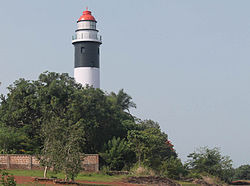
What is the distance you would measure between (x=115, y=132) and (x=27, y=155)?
462 inches

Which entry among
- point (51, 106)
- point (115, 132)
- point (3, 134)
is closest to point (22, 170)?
point (3, 134)

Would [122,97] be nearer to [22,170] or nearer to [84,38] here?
[84,38]

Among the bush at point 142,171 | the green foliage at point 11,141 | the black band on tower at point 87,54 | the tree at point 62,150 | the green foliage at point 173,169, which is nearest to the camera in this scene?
the tree at point 62,150

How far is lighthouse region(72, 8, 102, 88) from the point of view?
180 ft

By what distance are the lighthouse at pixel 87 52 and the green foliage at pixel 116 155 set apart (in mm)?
15962

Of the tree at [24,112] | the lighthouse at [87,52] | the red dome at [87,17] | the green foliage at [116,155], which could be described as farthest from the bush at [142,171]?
the red dome at [87,17]

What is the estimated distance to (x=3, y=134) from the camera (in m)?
36.7

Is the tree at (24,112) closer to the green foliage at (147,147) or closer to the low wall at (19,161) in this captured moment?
the low wall at (19,161)

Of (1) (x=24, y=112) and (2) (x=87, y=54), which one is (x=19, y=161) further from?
(2) (x=87, y=54)

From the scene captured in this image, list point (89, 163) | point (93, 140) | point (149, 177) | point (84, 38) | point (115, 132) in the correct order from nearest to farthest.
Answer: point (149, 177), point (89, 163), point (93, 140), point (115, 132), point (84, 38)

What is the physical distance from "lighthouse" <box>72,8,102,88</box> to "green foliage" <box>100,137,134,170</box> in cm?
1596

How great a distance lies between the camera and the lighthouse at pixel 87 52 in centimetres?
5491

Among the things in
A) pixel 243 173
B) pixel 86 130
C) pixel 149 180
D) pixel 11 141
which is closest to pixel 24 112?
pixel 11 141

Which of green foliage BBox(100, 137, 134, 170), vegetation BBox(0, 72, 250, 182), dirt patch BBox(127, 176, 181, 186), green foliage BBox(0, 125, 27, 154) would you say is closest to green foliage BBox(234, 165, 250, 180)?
vegetation BBox(0, 72, 250, 182)
